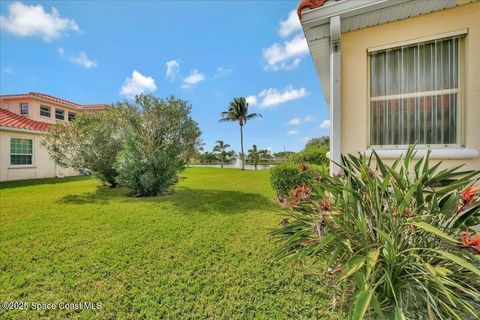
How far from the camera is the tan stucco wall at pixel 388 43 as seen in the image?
3514 millimetres

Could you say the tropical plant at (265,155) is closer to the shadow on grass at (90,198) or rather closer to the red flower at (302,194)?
the shadow on grass at (90,198)

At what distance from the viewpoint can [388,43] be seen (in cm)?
397

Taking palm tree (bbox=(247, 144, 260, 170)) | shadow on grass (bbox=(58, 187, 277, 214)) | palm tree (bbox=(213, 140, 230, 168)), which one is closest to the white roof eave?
shadow on grass (bbox=(58, 187, 277, 214))

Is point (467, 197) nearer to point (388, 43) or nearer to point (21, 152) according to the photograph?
point (388, 43)

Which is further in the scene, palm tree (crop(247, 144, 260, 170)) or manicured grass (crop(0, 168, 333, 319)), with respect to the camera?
palm tree (crop(247, 144, 260, 170))

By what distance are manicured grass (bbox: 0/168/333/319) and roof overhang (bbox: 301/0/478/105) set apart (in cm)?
418

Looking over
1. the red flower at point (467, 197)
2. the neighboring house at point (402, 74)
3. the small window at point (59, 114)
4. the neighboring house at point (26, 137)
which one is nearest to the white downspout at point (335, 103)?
the neighboring house at point (402, 74)

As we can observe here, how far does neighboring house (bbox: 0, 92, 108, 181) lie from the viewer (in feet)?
A: 49.6

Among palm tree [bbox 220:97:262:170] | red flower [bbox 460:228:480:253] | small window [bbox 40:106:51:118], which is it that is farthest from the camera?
palm tree [bbox 220:97:262:170]

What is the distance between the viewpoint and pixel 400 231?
96.5 inches

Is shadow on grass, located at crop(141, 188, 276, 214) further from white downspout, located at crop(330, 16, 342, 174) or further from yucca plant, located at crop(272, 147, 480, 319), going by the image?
yucca plant, located at crop(272, 147, 480, 319)

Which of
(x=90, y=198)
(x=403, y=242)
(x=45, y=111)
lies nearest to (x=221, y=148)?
(x=45, y=111)

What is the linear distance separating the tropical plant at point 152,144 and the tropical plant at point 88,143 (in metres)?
1.48

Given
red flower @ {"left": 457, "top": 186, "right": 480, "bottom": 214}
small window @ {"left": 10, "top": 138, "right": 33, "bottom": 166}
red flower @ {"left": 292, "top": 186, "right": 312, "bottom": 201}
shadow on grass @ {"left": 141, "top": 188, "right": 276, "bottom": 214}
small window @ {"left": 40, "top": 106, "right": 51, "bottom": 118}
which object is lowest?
shadow on grass @ {"left": 141, "top": 188, "right": 276, "bottom": 214}
